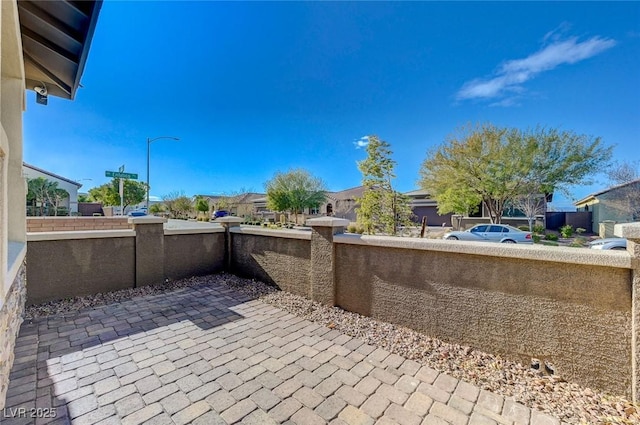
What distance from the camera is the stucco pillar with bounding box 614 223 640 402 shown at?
226 centimetres

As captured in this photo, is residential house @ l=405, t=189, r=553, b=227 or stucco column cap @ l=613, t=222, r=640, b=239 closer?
stucco column cap @ l=613, t=222, r=640, b=239

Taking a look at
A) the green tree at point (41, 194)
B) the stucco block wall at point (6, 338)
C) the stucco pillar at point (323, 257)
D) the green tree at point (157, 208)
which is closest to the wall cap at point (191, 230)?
the stucco block wall at point (6, 338)

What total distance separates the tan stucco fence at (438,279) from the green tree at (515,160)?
1569cm

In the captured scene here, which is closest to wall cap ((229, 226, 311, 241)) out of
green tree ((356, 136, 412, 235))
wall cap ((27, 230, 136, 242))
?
wall cap ((27, 230, 136, 242))

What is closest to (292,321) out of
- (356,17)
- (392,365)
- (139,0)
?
(392,365)

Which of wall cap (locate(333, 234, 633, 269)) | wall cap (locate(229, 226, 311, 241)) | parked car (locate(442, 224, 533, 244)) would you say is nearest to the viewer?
wall cap (locate(333, 234, 633, 269))

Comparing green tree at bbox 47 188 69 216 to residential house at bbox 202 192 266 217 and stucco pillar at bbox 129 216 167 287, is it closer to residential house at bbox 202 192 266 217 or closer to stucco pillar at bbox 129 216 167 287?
residential house at bbox 202 192 266 217

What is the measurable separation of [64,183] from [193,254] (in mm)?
37311

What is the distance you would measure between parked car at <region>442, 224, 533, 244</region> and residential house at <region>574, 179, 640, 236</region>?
8824 millimetres

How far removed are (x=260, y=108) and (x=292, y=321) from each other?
16.1 meters

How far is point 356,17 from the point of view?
27.2ft

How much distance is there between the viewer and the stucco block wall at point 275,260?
5.14 meters

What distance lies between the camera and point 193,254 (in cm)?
648

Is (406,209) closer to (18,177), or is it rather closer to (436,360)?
(436,360)
